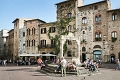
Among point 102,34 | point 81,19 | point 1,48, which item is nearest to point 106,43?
point 102,34

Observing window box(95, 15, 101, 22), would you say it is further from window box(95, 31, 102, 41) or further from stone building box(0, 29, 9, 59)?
stone building box(0, 29, 9, 59)

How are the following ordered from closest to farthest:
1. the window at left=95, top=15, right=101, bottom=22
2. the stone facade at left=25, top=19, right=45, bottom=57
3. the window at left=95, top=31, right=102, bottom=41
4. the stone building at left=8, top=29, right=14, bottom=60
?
the window at left=95, top=31, right=102, bottom=41, the window at left=95, top=15, right=101, bottom=22, the stone facade at left=25, top=19, right=45, bottom=57, the stone building at left=8, top=29, right=14, bottom=60

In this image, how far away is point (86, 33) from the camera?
33875 mm

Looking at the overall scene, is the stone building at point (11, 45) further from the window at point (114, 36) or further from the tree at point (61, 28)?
the window at point (114, 36)

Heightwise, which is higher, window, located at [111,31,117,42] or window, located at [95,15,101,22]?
window, located at [95,15,101,22]

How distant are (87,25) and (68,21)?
4251mm

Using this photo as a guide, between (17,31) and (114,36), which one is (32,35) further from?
(114,36)

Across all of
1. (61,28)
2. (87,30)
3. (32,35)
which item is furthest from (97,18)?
(32,35)

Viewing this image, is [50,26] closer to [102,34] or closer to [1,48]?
[102,34]

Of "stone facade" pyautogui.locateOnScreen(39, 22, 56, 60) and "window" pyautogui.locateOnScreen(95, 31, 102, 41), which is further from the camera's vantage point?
"stone facade" pyautogui.locateOnScreen(39, 22, 56, 60)

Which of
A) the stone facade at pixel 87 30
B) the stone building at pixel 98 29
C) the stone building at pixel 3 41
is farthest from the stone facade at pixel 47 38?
the stone building at pixel 3 41

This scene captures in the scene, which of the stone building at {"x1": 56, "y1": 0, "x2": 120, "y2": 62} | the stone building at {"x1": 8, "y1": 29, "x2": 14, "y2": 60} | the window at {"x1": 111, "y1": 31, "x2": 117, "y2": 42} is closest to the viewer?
the window at {"x1": 111, "y1": 31, "x2": 117, "y2": 42}

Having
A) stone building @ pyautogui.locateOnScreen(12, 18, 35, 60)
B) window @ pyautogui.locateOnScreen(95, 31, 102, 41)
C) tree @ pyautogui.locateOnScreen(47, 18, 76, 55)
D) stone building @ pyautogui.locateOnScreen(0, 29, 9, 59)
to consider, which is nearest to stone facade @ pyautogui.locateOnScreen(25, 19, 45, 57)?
stone building @ pyautogui.locateOnScreen(12, 18, 35, 60)

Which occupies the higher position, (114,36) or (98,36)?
(98,36)
